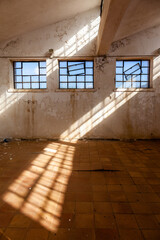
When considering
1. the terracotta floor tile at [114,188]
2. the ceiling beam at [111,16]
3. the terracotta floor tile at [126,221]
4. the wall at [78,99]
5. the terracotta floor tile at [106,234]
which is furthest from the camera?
the wall at [78,99]

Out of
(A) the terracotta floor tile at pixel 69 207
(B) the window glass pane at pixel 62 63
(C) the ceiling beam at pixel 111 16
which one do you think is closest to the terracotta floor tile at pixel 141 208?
(A) the terracotta floor tile at pixel 69 207

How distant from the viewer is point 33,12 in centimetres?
377

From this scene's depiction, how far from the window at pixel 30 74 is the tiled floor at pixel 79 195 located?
2551 millimetres

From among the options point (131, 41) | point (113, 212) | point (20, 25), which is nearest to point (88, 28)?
point (131, 41)

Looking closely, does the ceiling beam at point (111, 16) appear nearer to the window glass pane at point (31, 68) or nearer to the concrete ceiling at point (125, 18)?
the concrete ceiling at point (125, 18)

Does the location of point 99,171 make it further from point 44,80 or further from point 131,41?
point 131,41

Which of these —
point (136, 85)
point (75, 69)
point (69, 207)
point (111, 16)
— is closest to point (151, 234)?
point (69, 207)

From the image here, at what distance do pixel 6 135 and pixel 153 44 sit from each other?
6.01 metres

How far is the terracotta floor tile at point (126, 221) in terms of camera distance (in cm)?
145

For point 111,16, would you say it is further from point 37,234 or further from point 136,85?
point 37,234

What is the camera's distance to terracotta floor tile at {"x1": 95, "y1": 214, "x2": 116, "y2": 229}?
145cm

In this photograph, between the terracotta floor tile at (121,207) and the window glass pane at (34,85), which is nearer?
the terracotta floor tile at (121,207)

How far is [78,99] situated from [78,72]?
972 mm

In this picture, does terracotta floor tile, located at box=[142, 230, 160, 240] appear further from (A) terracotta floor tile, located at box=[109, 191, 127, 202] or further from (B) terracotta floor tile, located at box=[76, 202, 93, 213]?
(B) terracotta floor tile, located at box=[76, 202, 93, 213]
